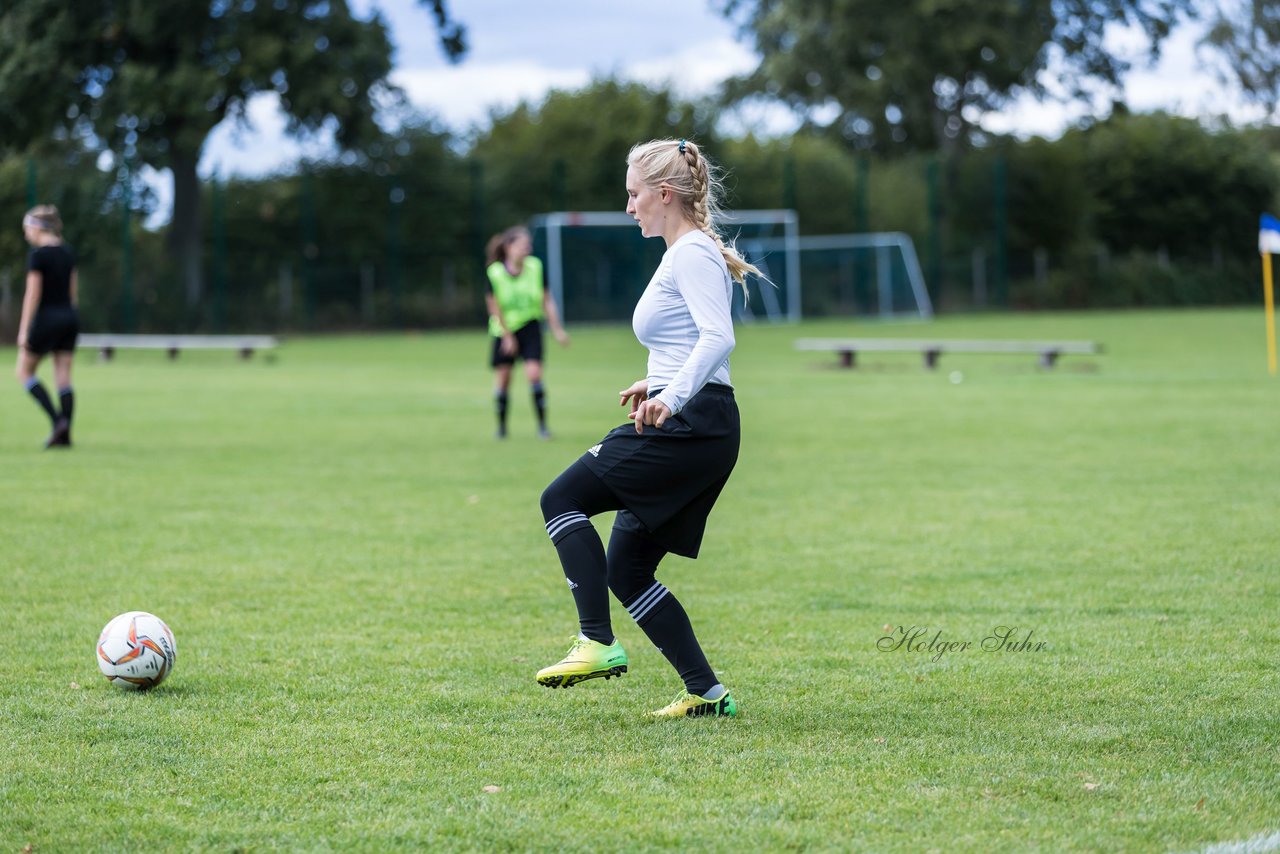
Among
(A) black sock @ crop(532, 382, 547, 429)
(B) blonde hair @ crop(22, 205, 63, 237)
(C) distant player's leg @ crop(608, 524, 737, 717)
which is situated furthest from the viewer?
(A) black sock @ crop(532, 382, 547, 429)

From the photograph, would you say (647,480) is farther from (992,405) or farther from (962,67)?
(962,67)

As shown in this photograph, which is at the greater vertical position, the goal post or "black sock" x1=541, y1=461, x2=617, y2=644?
the goal post

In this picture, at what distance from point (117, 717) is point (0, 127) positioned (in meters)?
32.8

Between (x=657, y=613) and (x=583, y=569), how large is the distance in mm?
279

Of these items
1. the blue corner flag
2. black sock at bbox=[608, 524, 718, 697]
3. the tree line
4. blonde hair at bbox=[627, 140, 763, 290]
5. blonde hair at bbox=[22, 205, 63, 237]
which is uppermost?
the tree line

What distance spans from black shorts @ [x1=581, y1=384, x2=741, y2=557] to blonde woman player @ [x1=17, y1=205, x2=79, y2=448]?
969cm

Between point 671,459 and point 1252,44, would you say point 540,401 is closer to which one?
point 671,459

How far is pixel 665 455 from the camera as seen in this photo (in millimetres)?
4723

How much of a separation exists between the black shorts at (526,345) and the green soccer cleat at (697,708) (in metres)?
9.60

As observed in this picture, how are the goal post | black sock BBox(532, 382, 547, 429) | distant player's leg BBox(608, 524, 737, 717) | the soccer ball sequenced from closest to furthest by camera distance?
distant player's leg BBox(608, 524, 737, 717) → the soccer ball → black sock BBox(532, 382, 547, 429) → the goal post

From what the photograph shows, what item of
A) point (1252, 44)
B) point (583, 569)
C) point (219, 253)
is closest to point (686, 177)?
point (583, 569)

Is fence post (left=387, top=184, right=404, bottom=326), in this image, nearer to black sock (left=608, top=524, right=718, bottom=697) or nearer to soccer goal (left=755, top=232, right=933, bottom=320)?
soccer goal (left=755, top=232, right=933, bottom=320)

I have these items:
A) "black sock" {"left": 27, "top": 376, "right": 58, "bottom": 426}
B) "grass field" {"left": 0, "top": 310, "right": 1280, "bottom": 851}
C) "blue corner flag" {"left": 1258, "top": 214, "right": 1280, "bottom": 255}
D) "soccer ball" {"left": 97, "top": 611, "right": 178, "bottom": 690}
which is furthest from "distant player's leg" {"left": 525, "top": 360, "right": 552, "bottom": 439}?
"blue corner flag" {"left": 1258, "top": 214, "right": 1280, "bottom": 255}

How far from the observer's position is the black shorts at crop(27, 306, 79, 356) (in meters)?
13.4
